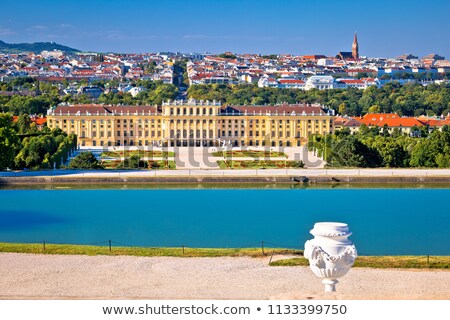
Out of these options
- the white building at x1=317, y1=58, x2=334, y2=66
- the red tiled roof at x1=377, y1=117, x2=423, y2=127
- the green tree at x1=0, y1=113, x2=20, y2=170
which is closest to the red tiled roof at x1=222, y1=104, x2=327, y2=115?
the red tiled roof at x1=377, y1=117, x2=423, y2=127

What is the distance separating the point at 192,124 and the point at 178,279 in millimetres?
29145

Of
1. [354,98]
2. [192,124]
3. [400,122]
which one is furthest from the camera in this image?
[354,98]

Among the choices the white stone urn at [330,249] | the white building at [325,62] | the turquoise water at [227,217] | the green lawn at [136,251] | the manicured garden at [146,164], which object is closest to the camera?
the white stone urn at [330,249]

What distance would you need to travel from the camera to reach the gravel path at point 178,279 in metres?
9.01

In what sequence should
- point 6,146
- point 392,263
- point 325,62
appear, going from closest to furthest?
point 392,263 → point 6,146 → point 325,62

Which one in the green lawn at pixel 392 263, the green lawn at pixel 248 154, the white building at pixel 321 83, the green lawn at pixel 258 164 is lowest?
the green lawn at pixel 248 154

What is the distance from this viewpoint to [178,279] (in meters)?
9.78

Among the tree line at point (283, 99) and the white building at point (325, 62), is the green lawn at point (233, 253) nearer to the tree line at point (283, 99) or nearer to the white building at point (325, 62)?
the tree line at point (283, 99)

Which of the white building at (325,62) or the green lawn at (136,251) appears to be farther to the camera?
the white building at (325,62)

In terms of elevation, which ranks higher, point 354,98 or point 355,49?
point 355,49

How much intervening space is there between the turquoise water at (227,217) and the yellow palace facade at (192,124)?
50.8ft

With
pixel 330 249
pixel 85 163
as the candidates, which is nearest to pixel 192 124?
pixel 85 163

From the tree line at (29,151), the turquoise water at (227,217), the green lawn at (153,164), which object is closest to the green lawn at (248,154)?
the green lawn at (153,164)

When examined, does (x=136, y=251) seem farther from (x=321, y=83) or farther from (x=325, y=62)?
(x=325, y=62)
